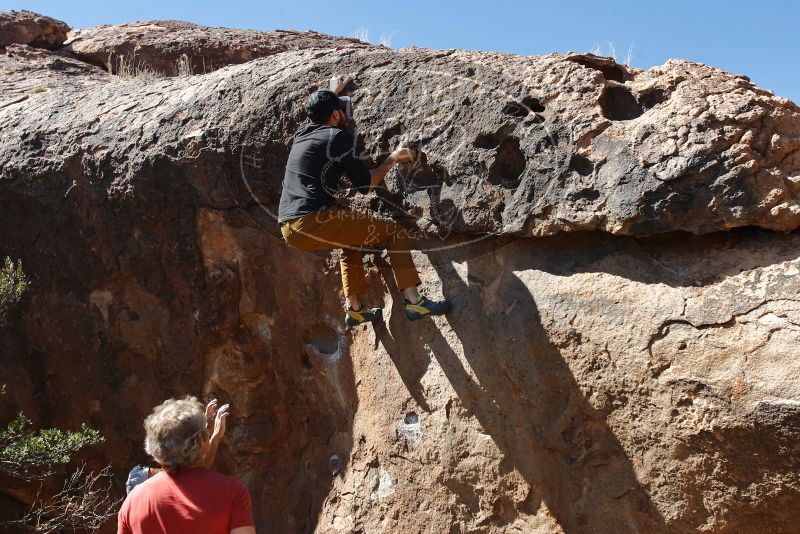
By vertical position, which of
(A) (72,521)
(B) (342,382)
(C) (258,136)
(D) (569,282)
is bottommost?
(A) (72,521)

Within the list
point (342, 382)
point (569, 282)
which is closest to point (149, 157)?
point (342, 382)

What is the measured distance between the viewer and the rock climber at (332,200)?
4309 millimetres

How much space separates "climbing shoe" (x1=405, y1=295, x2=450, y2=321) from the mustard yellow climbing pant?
0.10 meters

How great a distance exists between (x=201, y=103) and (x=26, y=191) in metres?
1.47

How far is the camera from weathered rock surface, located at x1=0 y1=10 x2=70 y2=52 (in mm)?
8570

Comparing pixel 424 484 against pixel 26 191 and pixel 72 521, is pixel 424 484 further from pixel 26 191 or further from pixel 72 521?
pixel 26 191

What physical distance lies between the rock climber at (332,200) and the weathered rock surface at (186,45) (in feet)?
14.3

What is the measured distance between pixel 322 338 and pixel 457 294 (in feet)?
3.56

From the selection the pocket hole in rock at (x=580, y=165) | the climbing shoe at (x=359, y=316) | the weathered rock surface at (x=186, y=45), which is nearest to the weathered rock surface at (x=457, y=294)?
the pocket hole in rock at (x=580, y=165)

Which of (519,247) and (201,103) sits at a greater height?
(201,103)

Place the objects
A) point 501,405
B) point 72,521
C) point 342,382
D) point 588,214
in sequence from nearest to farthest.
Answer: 1. point 588,214
2. point 501,405
3. point 342,382
4. point 72,521

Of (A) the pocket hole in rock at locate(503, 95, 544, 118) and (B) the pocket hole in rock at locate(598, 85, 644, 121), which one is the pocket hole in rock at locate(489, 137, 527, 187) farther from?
(B) the pocket hole in rock at locate(598, 85, 644, 121)

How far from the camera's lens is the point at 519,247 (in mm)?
4293

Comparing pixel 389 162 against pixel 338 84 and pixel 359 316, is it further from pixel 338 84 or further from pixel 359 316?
pixel 359 316
